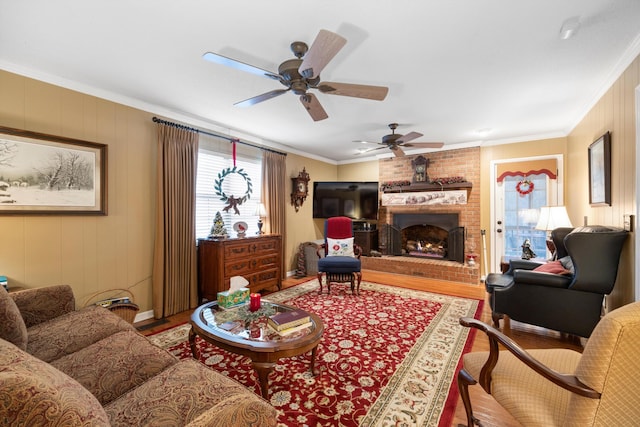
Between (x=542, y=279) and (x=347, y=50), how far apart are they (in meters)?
2.65

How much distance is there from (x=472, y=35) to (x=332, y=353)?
8.94 ft

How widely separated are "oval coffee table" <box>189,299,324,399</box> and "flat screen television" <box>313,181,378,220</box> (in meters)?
3.57

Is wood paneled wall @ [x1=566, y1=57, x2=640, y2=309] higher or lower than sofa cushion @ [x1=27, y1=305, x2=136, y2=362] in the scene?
higher

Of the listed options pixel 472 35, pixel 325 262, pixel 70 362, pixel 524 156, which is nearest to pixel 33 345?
pixel 70 362

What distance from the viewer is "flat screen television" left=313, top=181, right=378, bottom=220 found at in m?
5.80

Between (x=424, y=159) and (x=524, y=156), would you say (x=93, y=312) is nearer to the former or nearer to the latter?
(x=424, y=159)

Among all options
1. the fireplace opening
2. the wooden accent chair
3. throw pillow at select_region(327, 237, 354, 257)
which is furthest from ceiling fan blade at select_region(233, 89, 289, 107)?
the fireplace opening

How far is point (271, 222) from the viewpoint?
187 inches

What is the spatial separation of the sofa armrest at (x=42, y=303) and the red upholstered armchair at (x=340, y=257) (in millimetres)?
2808

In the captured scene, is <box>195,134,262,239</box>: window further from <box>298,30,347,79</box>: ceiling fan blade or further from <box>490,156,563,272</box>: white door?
<box>490,156,563,272</box>: white door

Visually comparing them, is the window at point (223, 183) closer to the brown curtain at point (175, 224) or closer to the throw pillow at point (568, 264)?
the brown curtain at point (175, 224)

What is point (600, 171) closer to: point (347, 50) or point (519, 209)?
point (519, 209)

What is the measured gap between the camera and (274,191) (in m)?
4.82

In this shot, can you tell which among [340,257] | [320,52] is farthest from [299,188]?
[320,52]
